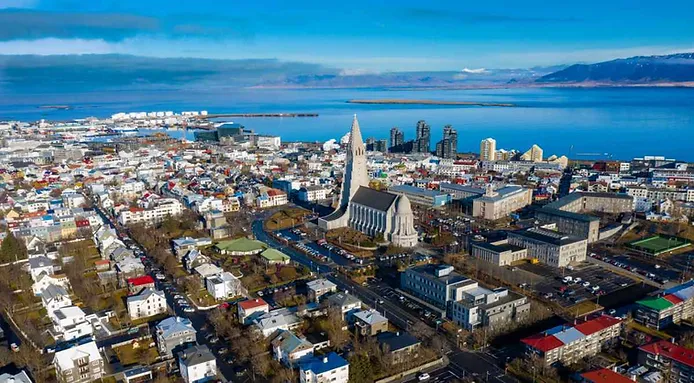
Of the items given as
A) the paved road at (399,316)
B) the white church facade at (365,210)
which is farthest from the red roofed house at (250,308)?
the white church facade at (365,210)

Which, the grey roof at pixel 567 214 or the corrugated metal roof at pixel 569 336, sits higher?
the grey roof at pixel 567 214

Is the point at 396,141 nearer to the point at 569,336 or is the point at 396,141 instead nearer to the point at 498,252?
the point at 498,252

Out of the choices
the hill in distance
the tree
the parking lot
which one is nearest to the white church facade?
the parking lot

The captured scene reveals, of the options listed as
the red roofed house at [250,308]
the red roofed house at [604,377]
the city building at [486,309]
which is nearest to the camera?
the red roofed house at [604,377]

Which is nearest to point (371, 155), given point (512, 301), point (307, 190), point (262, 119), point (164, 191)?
point (307, 190)

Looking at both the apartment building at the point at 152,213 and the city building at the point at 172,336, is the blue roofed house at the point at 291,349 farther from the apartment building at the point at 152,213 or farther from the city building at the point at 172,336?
the apartment building at the point at 152,213

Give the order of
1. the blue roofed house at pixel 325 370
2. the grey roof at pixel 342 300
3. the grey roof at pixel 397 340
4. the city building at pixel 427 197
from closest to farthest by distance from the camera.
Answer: the blue roofed house at pixel 325 370 < the grey roof at pixel 397 340 < the grey roof at pixel 342 300 < the city building at pixel 427 197
